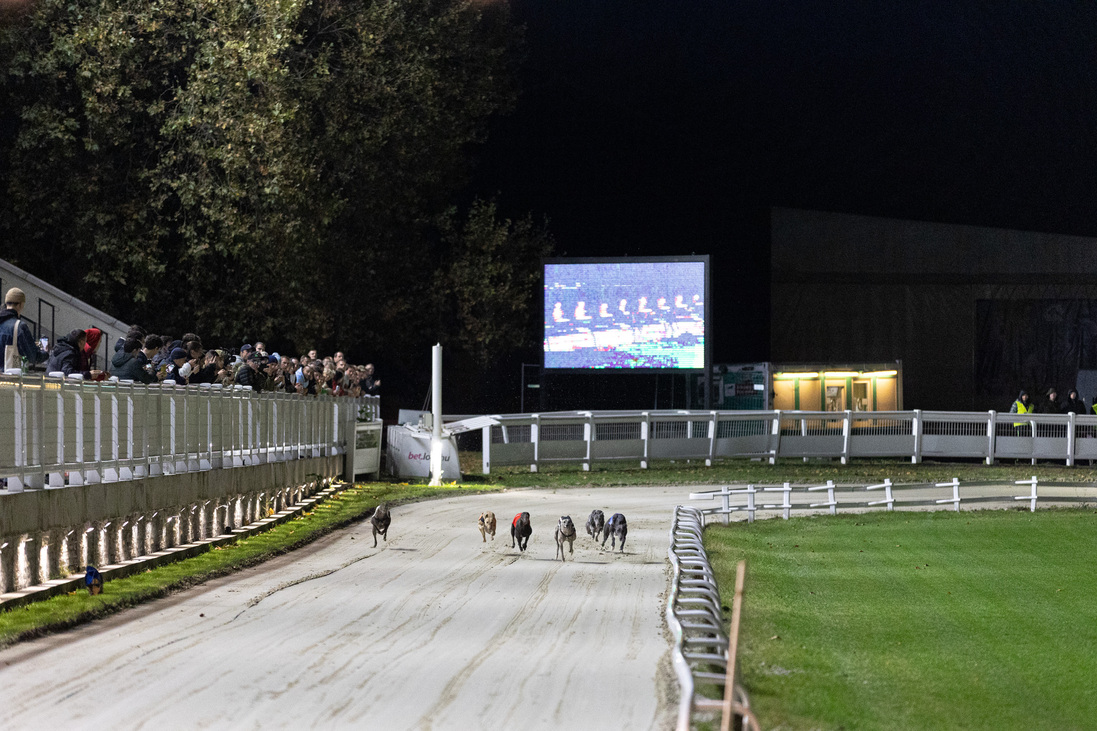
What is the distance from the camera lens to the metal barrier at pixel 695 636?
19.1 ft

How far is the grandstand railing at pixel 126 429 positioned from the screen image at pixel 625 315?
15135mm

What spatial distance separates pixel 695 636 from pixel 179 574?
5.51 m

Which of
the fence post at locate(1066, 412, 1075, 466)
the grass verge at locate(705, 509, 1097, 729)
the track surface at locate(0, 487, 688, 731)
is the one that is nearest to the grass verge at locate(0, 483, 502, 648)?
the track surface at locate(0, 487, 688, 731)

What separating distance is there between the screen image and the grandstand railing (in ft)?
49.7

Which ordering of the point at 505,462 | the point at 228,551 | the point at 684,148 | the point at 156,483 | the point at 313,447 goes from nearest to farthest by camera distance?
the point at 156,483 → the point at 228,551 → the point at 313,447 → the point at 505,462 → the point at 684,148

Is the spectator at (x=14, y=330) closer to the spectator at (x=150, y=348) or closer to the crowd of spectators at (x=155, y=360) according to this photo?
the crowd of spectators at (x=155, y=360)

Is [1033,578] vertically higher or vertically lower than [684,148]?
lower

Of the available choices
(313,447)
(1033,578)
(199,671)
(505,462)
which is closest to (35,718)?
(199,671)

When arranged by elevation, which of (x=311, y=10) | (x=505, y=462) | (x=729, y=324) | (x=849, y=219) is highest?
(x=311, y=10)

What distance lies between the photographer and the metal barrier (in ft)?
19.1

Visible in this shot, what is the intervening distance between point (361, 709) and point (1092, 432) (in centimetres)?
3010

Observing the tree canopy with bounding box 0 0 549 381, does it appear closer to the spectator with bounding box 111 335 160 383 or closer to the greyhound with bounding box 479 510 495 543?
the greyhound with bounding box 479 510 495 543

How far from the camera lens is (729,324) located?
45406 mm

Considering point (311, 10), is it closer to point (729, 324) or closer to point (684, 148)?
point (684, 148)
